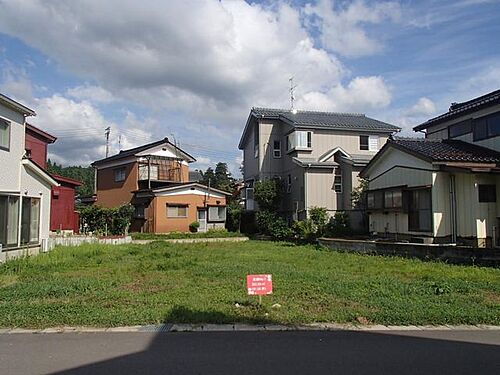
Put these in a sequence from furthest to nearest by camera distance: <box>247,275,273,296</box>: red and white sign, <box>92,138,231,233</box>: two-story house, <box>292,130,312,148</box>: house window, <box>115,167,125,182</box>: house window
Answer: <box>115,167,125,182</box>: house window → <box>92,138,231,233</box>: two-story house → <box>292,130,312,148</box>: house window → <box>247,275,273,296</box>: red and white sign

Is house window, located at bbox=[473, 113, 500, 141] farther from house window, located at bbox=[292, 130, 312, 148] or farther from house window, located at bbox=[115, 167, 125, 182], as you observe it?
house window, located at bbox=[115, 167, 125, 182]

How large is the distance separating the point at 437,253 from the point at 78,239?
16.1 meters

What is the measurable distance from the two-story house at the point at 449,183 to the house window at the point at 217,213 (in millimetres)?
14158

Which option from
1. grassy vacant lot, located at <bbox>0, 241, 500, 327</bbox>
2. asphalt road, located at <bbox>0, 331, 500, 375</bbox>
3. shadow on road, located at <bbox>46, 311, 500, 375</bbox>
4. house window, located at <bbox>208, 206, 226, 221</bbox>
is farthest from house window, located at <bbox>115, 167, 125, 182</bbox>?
shadow on road, located at <bbox>46, 311, 500, 375</bbox>

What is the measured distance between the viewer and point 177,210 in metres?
29.9

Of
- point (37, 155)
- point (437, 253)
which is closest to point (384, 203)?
point (437, 253)

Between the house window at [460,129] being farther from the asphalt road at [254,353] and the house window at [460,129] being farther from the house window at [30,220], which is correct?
the house window at [30,220]

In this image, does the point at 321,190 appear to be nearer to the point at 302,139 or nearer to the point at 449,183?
the point at 302,139

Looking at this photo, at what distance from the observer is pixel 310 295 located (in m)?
8.51

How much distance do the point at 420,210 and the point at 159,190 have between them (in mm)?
18196

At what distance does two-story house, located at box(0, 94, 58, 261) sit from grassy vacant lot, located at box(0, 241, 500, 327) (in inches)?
61.8

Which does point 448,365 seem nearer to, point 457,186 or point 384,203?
point 457,186

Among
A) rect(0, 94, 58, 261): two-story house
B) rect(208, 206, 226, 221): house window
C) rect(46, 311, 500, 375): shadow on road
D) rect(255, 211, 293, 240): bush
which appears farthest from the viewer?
rect(208, 206, 226, 221): house window

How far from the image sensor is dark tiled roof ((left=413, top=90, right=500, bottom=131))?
16781 millimetres
